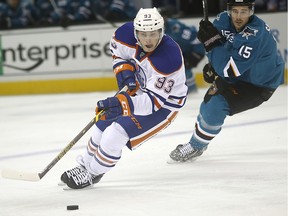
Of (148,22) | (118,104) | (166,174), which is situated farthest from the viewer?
(166,174)

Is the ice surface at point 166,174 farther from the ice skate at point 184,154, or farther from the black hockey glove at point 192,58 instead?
the black hockey glove at point 192,58

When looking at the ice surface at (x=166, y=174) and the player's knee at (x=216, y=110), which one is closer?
the ice surface at (x=166, y=174)

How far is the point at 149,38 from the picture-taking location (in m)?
3.58

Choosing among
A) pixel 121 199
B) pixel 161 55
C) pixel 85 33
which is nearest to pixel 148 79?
pixel 161 55

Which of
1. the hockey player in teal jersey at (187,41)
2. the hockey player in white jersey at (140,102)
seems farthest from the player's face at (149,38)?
the hockey player in teal jersey at (187,41)

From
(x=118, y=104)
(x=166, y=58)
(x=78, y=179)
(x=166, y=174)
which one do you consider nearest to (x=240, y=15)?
(x=166, y=58)

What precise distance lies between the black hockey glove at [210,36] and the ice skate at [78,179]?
991mm

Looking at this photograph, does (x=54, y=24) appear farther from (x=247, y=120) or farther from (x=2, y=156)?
(x=2, y=156)

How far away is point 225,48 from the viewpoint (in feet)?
13.7

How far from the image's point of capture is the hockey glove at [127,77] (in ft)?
12.3

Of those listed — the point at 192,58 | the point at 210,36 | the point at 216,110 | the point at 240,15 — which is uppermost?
the point at 240,15

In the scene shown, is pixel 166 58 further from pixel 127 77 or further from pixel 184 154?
pixel 184 154

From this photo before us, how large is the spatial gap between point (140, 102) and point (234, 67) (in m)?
0.77

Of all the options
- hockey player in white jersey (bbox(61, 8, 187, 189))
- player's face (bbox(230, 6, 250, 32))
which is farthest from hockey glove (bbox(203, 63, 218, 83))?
hockey player in white jersey (bbox(61, 8, 187, 189))
